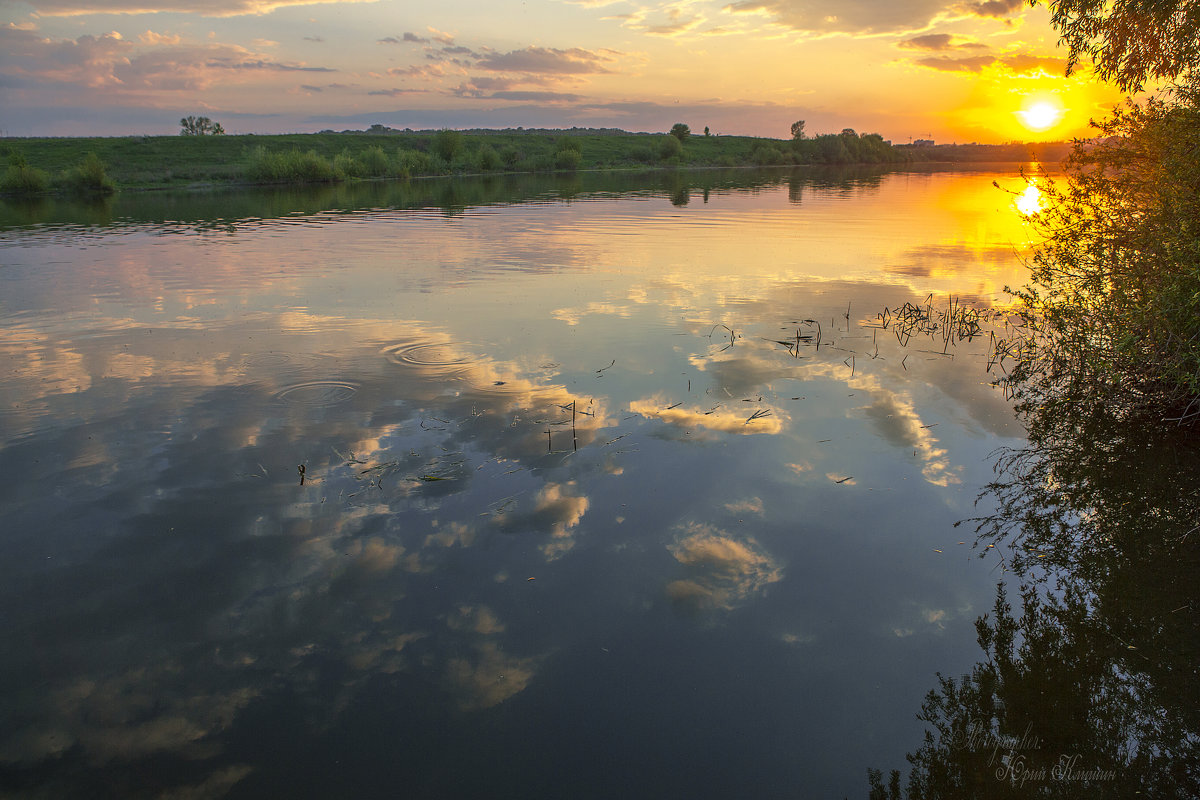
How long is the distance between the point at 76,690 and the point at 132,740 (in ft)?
3.14

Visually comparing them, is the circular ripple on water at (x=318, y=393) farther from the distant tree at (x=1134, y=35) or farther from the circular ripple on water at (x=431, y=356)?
the distant tree at (x=1134, y=35)

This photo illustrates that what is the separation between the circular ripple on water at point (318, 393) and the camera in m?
12.1

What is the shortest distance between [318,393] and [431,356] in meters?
2.73

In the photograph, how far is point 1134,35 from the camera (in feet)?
43.5

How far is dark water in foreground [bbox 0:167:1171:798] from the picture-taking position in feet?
18.2

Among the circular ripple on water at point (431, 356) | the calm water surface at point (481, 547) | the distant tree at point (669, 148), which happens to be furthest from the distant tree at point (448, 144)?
the circular ripple on water at point (431, 356)

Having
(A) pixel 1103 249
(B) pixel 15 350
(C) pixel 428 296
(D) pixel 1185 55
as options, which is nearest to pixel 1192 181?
(A) pixel 1103 249

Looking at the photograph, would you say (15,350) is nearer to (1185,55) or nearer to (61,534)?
(61,534)

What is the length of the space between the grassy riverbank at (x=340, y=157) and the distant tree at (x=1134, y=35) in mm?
90759

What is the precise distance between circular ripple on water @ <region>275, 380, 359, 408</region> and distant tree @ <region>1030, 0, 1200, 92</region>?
612 inches

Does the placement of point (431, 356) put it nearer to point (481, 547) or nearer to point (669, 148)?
point (481, 547)

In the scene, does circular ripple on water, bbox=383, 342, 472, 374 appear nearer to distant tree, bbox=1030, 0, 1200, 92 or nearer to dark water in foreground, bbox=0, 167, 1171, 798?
dark water in foreground, bbox=0, 167, 1171, 798

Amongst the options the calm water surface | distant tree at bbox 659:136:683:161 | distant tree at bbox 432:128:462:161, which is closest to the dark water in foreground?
the calm water surface

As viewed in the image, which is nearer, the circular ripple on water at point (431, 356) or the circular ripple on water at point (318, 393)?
the circular ripple on water at point (318, 393)
